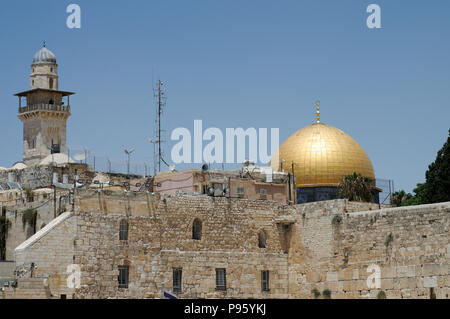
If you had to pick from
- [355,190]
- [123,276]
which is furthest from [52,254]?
[355,190]

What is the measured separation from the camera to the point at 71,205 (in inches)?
1181

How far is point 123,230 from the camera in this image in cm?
3084

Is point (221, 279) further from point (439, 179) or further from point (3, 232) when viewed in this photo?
point (439, 179)

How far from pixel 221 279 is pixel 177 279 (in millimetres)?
1743

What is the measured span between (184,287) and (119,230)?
3.06 meters

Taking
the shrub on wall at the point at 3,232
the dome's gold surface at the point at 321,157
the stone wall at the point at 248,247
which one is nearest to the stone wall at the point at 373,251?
the stone wall at the point at 248,247

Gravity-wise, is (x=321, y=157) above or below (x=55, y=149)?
below

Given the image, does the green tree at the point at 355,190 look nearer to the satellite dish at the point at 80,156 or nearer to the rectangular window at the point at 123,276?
the satellite dish at the point at 80,156

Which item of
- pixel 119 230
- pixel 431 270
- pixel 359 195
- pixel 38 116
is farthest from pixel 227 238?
pixel 38 116

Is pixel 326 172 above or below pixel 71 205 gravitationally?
above

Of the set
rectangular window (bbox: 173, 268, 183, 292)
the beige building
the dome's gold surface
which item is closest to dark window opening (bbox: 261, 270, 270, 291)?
the beige building

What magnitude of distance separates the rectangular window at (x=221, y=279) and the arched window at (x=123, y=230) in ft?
12.2
